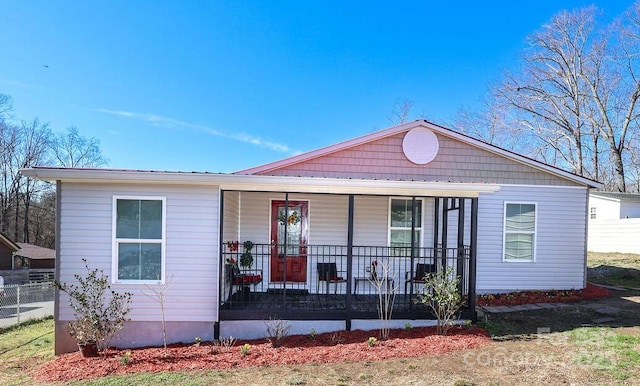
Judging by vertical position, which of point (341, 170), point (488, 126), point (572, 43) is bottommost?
point (341, 170)

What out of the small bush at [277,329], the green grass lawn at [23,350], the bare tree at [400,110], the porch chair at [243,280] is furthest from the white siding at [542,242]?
the bare tree at [400,110]

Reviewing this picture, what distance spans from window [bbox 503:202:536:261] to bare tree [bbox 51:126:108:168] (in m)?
34.1

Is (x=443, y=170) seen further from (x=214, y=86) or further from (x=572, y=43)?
(x=572, y=43)

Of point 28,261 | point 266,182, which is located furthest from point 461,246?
point 28,261

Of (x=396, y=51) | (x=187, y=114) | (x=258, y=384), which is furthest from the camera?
(x=187, y=114)

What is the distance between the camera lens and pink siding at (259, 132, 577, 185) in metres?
8.88

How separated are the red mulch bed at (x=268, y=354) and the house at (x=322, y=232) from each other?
0.42 m

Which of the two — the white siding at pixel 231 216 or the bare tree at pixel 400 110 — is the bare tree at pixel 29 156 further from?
the white siding at pixel 231 216

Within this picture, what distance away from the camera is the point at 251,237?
8.52 m

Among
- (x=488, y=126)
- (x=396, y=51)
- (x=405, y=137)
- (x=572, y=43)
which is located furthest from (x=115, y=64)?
(x=572, y=43)

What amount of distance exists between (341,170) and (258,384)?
18.0 ft

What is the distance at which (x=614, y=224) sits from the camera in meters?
17.6

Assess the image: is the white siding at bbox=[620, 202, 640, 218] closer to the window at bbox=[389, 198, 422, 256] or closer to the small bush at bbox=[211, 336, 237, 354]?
the window at bbox=[389, 198, 422, 256]

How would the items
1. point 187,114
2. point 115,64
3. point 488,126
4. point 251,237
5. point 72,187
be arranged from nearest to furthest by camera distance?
point 72,187, point 251,237, point 115,64, point 187,114, point 488,126
